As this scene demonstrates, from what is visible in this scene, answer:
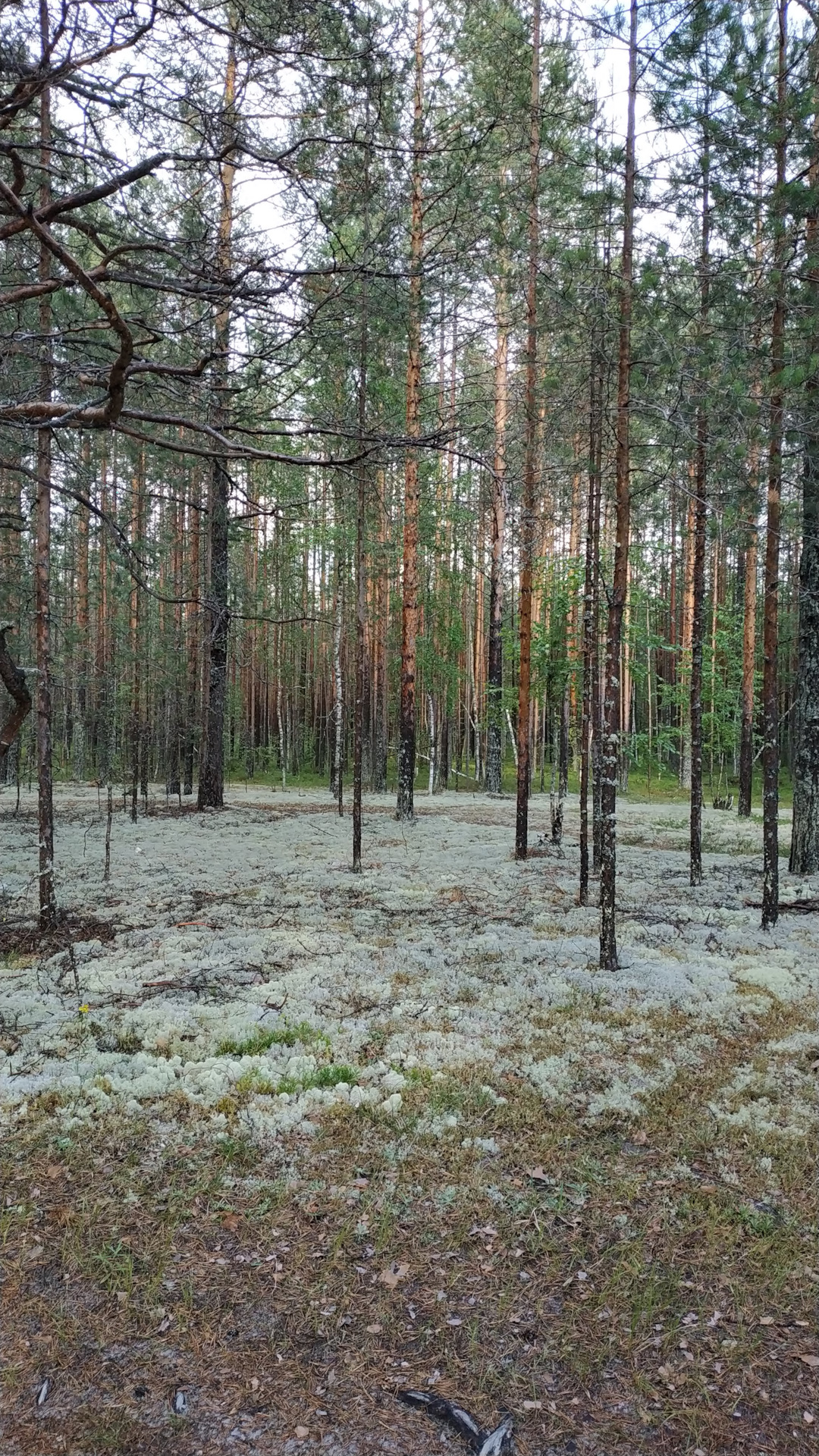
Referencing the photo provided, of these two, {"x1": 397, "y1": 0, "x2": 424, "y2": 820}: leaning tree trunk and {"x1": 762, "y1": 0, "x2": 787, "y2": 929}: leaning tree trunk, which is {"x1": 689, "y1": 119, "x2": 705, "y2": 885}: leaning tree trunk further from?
{"x1": 397, "y1": 0, "x2": 424, "y2": 820}: leaning tree trunk

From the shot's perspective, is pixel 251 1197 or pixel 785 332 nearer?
pixel 251 1197

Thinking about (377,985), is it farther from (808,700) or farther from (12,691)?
(808,700)

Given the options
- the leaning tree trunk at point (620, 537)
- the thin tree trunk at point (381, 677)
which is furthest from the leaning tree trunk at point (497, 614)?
the leaning tree trunk at point (620, 537)

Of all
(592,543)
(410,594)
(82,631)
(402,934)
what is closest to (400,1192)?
(402,934)

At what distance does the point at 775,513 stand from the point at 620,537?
2522 millimetres

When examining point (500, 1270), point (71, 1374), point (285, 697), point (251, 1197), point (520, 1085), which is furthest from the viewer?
point (285, 697)

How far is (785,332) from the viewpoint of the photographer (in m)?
8.06

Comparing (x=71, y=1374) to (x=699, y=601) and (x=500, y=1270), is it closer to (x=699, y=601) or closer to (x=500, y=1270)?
(x=500, y=1270)

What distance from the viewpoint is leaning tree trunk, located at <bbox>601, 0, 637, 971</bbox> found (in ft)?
20.7

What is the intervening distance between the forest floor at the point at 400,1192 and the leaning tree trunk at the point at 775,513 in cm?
105

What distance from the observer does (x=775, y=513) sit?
25.5 feet

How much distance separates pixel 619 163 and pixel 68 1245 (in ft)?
29.1

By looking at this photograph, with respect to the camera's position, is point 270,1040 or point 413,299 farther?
point 413,299

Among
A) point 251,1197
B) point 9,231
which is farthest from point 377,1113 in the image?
point 9,231
